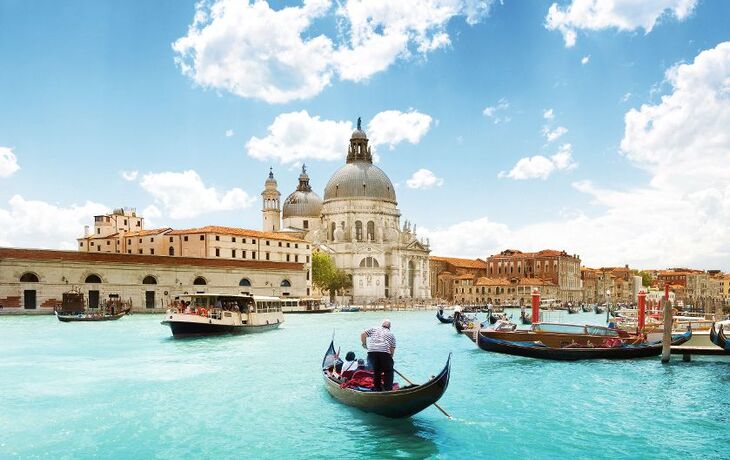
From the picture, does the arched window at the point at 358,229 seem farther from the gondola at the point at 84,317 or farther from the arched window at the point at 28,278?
the gondola at the point at 84,317

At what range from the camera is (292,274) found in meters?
54.7

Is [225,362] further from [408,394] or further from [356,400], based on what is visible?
[408,394]

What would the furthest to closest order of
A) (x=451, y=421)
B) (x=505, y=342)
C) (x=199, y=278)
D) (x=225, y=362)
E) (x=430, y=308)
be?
(x=430, y=308), (x=199, y=278), (x=505, y=342), (x=225, y=362), (x=451, y=421)

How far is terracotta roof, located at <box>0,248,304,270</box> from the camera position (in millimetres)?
39969

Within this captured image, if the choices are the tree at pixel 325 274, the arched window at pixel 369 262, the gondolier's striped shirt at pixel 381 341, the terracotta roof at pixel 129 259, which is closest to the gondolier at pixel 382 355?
the gondolier's striped shirt at pixel 381 341

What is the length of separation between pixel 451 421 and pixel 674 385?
7.43 meters

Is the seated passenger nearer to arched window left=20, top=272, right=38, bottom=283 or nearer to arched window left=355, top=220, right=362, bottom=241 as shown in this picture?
arched window left=20, top=272, right=38, bottom=283

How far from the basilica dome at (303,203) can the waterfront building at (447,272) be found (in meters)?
19.7

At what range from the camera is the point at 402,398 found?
36.5 feet

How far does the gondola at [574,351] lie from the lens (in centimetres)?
2084

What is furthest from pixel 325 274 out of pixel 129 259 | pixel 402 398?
pixel 402 398

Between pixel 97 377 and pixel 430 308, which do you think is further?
pixel 430 308

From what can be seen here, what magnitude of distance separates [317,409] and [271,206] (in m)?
71.6

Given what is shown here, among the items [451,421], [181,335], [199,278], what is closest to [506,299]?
[199,278]
